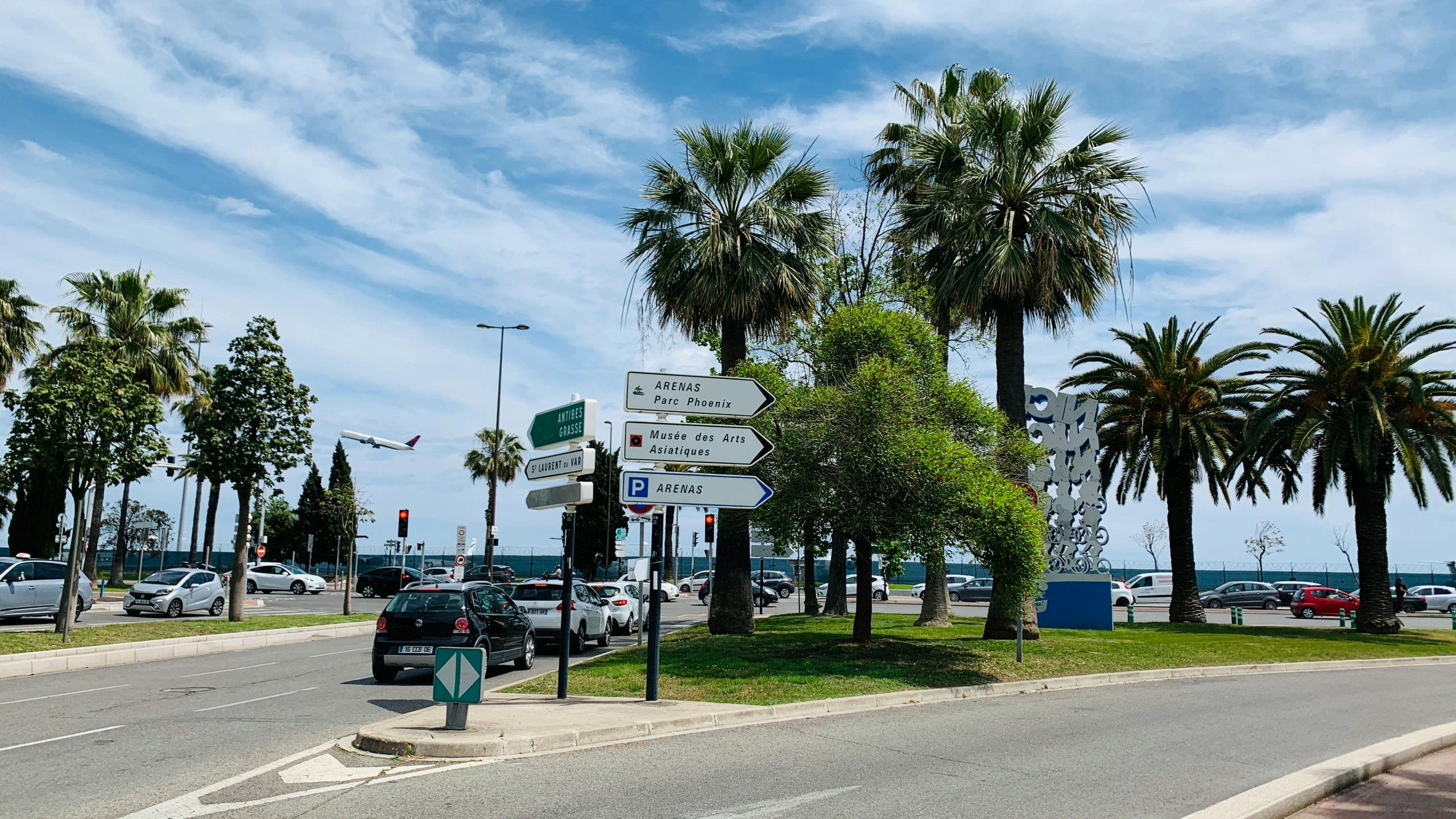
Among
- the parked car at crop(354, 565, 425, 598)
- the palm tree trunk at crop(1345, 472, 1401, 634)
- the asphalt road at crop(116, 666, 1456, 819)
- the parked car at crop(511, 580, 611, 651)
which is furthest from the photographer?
the parked car at crop(354, 565, 425, 598)

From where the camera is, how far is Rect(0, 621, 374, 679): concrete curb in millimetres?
17328

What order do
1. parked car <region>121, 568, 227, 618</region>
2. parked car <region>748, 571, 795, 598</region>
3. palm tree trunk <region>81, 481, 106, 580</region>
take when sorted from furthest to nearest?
parked car <region>748, 571, 795, 598</region> < palm tree trunk <region>81, 481, 106, 580</region> < parked car <region>121, 568, 227, 618</region>

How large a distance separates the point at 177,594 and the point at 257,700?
19.3 m

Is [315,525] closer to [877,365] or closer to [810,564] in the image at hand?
[810,564]

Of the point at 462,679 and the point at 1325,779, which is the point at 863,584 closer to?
the point at 462,679

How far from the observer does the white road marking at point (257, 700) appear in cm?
1292

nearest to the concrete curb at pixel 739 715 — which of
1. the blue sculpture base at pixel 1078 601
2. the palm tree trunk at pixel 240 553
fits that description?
the blue sculpture base at pixel 1078 601

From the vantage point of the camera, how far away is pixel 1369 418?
30719 millimetres

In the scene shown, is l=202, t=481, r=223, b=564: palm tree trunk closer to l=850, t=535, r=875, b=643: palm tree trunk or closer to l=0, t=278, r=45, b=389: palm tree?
l=0, t=278, r=45, b=389: palm tree

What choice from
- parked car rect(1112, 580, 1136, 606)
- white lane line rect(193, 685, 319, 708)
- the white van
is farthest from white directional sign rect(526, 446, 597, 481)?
the white van

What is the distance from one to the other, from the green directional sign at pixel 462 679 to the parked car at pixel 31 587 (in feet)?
61.6

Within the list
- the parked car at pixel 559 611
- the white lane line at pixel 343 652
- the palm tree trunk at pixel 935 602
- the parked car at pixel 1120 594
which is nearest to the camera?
the white lane line at pixel 343 652

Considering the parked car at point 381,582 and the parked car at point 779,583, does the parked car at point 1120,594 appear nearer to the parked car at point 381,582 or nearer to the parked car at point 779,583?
the parked car at point 779,583

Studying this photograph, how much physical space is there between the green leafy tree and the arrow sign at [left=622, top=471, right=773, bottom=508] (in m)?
17.0
